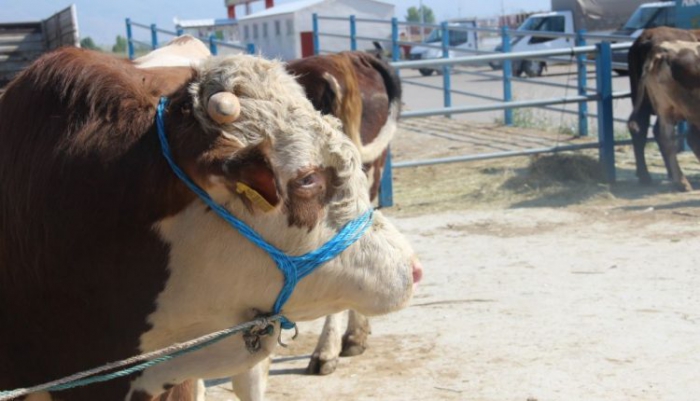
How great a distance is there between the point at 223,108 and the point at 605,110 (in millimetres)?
8417

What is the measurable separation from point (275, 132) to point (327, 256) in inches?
13.3

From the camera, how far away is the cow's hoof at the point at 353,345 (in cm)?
516

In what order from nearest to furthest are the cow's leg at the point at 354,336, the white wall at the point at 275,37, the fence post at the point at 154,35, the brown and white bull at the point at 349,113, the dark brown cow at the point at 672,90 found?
1. the brown and white bull at the point at 349,113
2. the cow's leg at the point at 354,336
3. the dark brown cow at the point at 672,90
4. the fence post at the point at 154,35
5. the white wall at the point at 275,37

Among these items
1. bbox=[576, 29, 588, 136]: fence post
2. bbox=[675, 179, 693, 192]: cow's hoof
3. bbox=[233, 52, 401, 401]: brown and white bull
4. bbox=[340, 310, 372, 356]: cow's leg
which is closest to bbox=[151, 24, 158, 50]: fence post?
bbox=[576, 29, 588, 136]: fence post

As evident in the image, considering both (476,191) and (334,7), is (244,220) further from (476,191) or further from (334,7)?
(334,7)

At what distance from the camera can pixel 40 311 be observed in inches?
90.7

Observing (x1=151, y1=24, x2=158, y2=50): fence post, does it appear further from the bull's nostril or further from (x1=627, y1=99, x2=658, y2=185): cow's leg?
the bull's nostril

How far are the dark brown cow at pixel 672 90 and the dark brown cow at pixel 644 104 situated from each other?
0.5 inches

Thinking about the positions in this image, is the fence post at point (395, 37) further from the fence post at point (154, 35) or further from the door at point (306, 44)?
the door at point (306, 44)

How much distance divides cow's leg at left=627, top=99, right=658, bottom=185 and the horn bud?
26.4ft

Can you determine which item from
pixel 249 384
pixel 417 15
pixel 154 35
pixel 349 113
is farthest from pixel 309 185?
pixel 417 15

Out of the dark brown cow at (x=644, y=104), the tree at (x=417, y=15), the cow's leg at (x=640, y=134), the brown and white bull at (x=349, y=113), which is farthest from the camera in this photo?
the tree at (x=417, y=15)

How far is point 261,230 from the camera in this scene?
2.24m

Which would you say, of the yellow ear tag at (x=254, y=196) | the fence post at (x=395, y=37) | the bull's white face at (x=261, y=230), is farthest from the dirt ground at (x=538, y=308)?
the fence post at (x=395, y=37)
